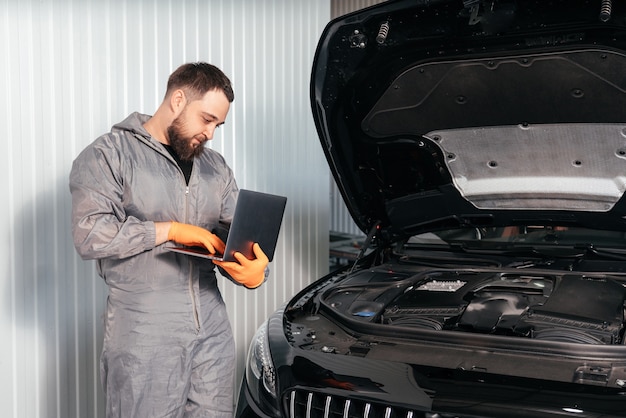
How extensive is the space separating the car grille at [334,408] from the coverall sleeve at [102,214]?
625mm

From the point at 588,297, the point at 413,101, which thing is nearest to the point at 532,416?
the point at 588,297

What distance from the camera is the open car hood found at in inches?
84.8

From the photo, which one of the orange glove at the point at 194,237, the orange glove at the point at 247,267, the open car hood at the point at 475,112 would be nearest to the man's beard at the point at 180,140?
the orange glove at the point at 194,237

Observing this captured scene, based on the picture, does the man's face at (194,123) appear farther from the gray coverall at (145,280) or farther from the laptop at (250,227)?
the laptop at (250,227)

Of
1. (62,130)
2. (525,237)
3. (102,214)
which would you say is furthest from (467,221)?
(62,130)

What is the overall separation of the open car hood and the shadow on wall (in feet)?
3.69

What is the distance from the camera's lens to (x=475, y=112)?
242 centimetres

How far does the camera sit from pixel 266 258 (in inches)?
88.9

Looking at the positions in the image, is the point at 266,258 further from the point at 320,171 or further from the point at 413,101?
the point at 320,171

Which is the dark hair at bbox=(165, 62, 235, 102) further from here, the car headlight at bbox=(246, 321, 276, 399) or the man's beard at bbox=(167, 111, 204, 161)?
the car headlight at bbox=(246, 321, 276, 399)

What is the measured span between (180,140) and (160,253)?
0.37 m

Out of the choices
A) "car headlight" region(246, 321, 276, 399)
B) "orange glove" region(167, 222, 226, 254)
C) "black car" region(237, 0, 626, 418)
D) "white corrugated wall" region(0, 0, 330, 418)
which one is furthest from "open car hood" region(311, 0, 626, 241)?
"white corrugated wall" region(0, 0, 330, 418)

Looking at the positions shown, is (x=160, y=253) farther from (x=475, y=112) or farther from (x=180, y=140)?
(x=475, y=112)

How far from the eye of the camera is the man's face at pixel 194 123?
2.19 metres
